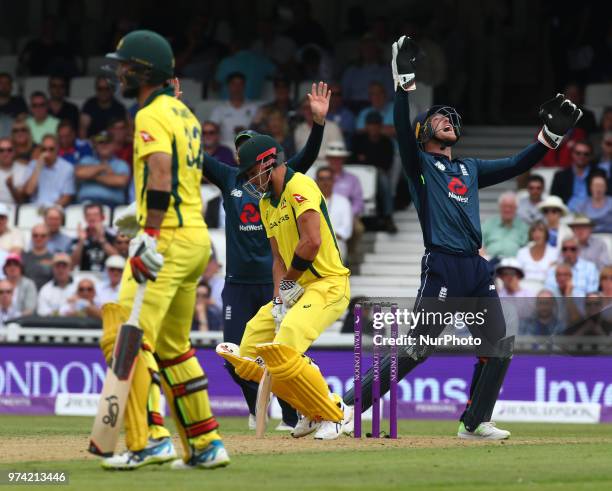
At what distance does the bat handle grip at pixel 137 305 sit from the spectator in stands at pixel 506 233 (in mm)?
8965

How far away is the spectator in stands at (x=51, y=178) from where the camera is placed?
18.1 m

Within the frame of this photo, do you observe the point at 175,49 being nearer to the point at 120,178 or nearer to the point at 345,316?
the point at 120,178

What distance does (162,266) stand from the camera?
773 cm

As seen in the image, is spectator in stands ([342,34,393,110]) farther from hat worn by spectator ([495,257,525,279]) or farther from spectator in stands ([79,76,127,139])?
hat worn by spectator ([495,257,525,279])

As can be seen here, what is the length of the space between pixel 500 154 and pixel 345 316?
4.22 meters

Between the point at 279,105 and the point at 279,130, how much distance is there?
0.82m

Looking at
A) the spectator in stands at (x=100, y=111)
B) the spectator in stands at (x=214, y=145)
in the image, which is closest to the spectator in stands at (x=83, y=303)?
the spectator in stands at (x=214, y=145)

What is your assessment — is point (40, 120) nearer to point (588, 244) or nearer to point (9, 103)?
point (9, 103)

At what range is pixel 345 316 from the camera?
1590cm

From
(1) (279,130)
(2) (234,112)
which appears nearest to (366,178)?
(1) (279,130)

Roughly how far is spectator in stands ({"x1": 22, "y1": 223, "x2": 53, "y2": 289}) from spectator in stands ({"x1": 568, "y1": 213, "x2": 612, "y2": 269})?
5.79 metres

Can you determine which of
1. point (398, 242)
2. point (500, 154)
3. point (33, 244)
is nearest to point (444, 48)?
point (500, 154)

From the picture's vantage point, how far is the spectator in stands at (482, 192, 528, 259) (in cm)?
1634

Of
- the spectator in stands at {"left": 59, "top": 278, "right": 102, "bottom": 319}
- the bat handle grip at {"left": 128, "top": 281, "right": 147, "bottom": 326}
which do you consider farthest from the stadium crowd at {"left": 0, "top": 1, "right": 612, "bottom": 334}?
the bat handle grip at {"left": 128, "top": 281, "right": 147, "bottom": 326}
